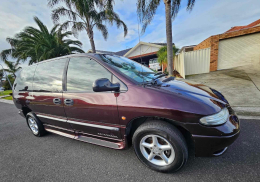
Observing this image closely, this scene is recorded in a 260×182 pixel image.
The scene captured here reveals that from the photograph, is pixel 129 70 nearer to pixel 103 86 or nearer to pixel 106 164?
pixel 103 86

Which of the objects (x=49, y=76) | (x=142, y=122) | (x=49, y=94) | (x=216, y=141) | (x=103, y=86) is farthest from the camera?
(x=49, y=76)

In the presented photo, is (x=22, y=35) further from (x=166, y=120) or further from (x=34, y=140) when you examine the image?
(x=166, y=120)

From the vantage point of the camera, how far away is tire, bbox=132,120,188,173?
1514 mm

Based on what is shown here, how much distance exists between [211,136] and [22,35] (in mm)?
16385

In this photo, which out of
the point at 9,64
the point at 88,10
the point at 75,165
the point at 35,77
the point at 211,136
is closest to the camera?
the point at 211,136

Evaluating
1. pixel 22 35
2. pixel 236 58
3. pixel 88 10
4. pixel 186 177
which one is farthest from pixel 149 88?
pixel 22 35

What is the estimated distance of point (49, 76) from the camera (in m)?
2.45

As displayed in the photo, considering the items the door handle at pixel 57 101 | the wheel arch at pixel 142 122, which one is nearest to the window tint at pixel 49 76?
the door handle at pixel 57 101

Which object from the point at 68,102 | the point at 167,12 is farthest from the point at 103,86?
the point at 167,12

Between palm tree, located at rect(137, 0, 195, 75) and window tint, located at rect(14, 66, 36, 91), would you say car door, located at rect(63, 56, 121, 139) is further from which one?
palm tree, located at rect(137, 0, 195, 75)

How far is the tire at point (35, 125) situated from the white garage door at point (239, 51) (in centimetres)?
1099

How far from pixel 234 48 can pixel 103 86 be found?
10918 mm

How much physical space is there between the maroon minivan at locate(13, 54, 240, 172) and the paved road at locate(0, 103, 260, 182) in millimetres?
280

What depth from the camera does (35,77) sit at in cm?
271
